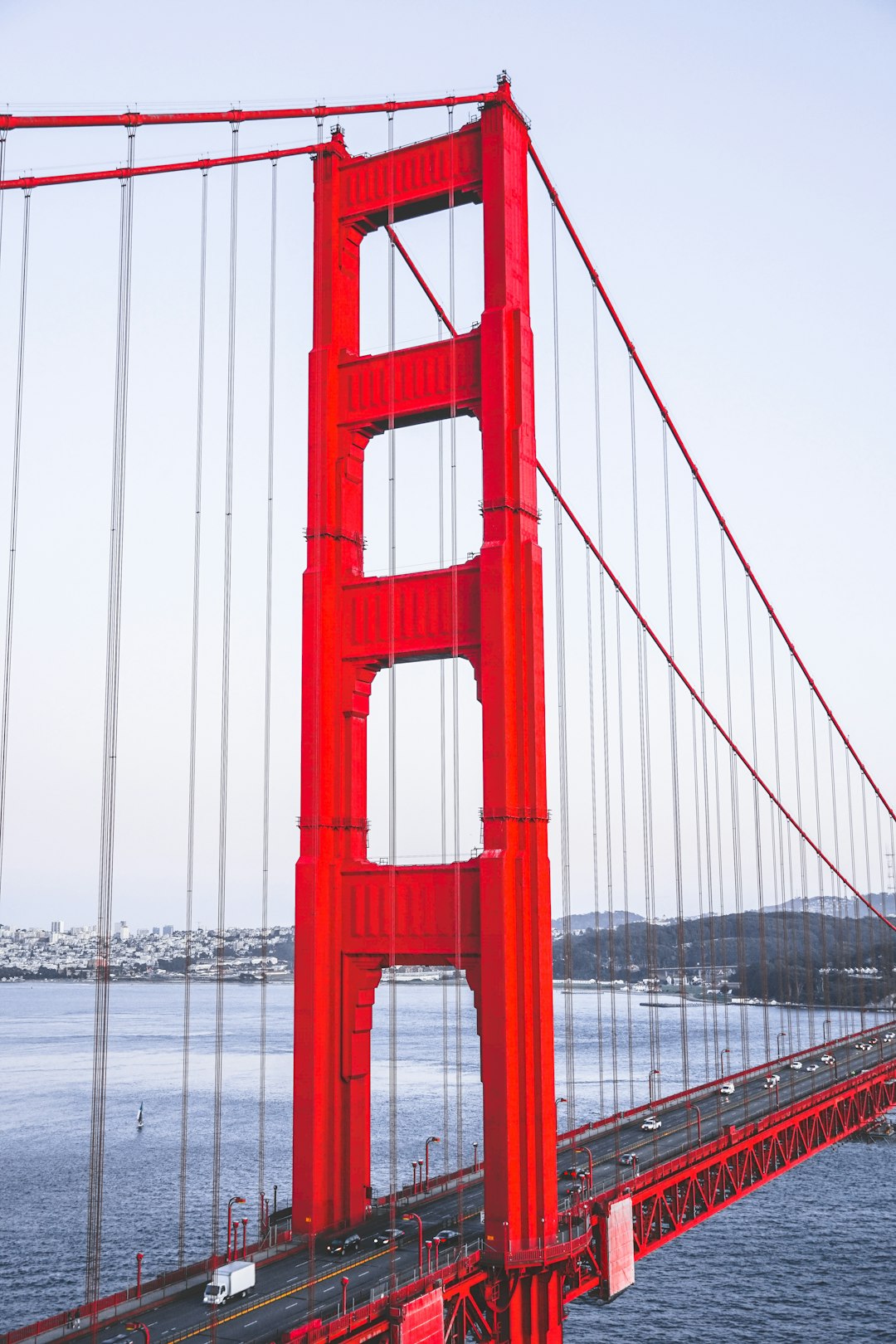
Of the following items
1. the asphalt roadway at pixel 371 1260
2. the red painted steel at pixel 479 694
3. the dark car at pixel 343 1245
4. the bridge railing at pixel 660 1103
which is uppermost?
the red painted steel at pixel 479 694

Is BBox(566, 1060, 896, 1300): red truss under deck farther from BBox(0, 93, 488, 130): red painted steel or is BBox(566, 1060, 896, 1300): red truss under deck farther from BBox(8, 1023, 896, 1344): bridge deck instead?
BBox(0, 93, 488, 130): red painted steel

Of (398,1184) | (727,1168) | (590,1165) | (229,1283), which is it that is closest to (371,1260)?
(229,1283)

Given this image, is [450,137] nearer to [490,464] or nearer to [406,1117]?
[490,464]

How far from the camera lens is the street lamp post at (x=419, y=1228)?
2598 cm

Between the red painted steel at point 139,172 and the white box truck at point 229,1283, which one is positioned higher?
the red painted steel at point 139,172

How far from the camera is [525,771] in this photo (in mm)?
28828

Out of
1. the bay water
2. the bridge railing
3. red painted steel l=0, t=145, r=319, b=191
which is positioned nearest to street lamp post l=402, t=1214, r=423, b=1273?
the bay water

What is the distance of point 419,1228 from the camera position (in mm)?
28625

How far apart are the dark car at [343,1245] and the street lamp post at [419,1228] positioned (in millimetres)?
1418

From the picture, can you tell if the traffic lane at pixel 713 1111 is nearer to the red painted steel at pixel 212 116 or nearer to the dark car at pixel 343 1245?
the dark car at pixel 343 1245

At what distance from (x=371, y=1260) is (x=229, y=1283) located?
365 cm

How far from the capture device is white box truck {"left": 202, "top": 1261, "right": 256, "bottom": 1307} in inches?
975

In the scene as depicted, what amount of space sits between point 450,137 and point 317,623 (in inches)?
506

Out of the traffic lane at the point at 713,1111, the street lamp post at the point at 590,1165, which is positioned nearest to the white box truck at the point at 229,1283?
the street lamp post at the point at 590,1165
